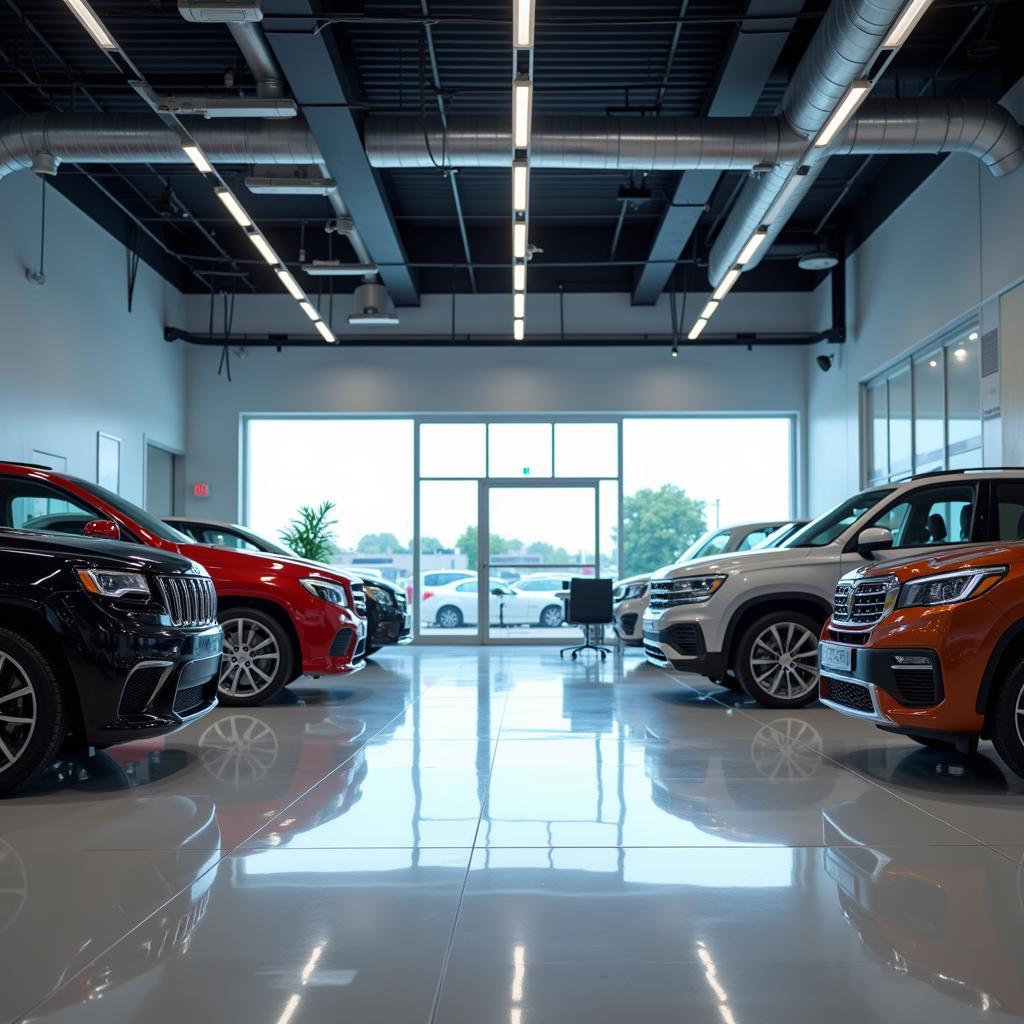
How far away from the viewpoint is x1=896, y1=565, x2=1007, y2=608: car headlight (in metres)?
5.15

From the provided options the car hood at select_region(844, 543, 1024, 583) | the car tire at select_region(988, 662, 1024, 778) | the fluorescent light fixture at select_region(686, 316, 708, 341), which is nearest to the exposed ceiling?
the fluorescent light fixture at select_region(686, 316, 708, 341)

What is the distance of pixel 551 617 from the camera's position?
1812 centimetres

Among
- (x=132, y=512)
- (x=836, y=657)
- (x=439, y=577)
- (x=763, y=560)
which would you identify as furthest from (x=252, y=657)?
(x=439, y=577)

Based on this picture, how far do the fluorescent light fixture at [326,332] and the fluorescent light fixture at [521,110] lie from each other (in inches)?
297

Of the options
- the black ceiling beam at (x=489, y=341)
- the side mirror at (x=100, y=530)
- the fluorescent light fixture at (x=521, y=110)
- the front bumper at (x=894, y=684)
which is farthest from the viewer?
the black ceiling beam at (x=489, y=341)

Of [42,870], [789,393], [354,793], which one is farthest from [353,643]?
[789,393]

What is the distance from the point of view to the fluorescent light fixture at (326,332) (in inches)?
626

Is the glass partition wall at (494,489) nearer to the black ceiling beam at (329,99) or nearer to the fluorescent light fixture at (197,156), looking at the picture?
the black ceiling beam at (329,99)

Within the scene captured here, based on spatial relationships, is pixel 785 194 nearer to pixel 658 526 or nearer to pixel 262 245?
pixel 262 245

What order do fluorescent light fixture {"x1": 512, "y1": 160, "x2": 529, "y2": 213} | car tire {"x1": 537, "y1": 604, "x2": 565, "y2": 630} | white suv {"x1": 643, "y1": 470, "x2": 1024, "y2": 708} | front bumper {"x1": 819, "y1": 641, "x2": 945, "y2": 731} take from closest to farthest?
front bumper {"x1": 819, "y1": 641, "x2": 945, "y2": 731} → white suv {"x1": 643, "y1": 470, "x2": 1024, "y2": 708} → fluorescent light fixture {"x1": 512, "y1": 160, "x2": 529, "y2": 213} → car tire {"x1": 537, "y1": 604, "x2": 565, "y2": 630}

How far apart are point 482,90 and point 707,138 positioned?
6.95ft

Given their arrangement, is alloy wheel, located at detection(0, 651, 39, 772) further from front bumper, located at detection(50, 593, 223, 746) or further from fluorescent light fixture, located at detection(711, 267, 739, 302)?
fluorescent light fixture, located at detection(711, 267, 739, 302)

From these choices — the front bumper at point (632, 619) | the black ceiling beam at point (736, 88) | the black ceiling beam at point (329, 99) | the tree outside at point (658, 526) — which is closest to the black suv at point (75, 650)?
the black ceiling beam at point (329, 99)

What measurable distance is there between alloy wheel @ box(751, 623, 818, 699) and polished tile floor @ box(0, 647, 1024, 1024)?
1.72 meters
